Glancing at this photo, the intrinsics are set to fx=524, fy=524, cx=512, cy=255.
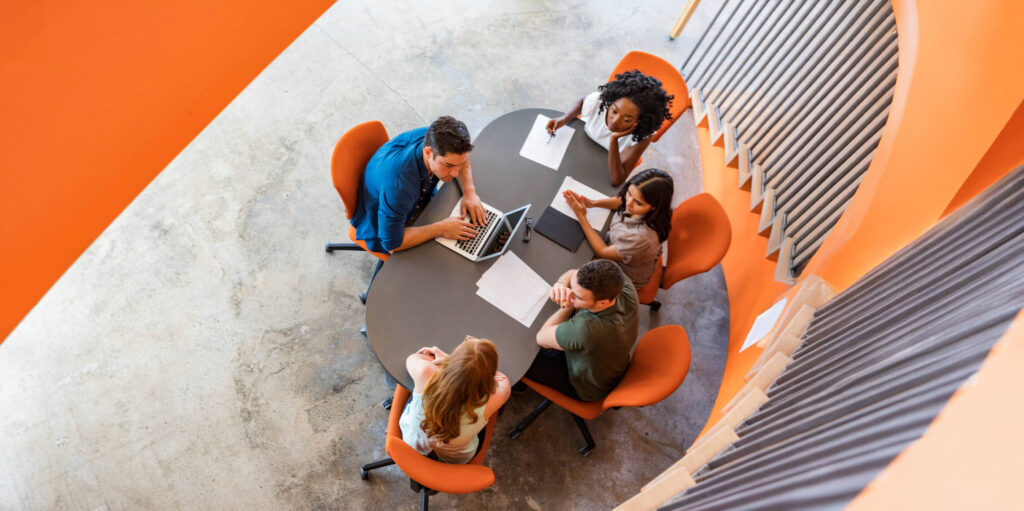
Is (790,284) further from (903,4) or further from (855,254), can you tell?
(903,4)

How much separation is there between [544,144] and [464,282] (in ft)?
3.52

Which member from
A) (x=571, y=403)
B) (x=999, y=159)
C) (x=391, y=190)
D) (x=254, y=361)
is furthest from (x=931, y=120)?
(x=254, y=361)

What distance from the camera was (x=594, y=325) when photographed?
2.42 metres

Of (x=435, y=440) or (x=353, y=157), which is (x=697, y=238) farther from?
(x=353, y=157)

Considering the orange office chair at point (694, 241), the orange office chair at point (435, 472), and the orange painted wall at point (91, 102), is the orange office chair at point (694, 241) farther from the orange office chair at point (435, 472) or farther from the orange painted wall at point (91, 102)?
the orange painted wall at point (91, 102)

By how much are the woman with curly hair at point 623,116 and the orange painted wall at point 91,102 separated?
6.09ft

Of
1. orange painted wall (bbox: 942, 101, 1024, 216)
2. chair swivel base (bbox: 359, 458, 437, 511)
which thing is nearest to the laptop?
chair swivel base (bbox: 359, 458, 437, 511)

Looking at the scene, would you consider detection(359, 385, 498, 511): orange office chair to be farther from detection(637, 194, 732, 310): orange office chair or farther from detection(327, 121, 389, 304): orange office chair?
detection(637, 194, 732, 310): orange office chair

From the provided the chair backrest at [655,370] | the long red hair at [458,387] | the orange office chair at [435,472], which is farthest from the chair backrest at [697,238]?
the orange office chair at [435,472]

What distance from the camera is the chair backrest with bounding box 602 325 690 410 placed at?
2.51 metres

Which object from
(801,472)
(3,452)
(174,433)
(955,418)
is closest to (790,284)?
(801,472)

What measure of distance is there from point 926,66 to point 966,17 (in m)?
0.26

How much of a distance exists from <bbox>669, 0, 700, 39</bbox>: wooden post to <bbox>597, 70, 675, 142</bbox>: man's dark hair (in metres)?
2.26

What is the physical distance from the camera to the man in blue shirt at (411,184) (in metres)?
2.59
